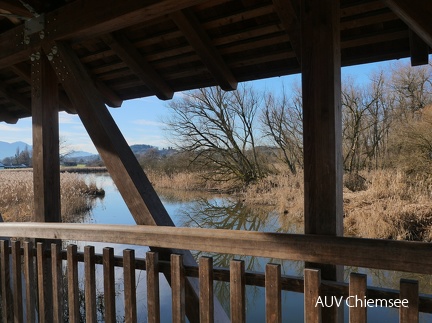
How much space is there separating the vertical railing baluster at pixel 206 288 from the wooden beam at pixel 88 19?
1.20 m

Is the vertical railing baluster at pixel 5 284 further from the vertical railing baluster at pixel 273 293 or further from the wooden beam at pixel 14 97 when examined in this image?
the wooden beam at pixel 14 97

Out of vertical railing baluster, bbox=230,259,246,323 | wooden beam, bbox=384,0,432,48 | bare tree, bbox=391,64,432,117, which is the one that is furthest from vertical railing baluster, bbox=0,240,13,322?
bare tree, bbox=391,64,432,117

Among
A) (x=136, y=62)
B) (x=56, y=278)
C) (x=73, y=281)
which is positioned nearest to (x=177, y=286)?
(x=73, y=281)

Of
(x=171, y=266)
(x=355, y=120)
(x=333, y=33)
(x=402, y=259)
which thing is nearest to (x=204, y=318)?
(x=171, y=266)

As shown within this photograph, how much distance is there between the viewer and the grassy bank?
7250 mm

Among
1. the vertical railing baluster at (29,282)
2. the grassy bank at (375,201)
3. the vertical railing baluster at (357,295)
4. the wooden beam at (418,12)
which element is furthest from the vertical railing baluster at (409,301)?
the grassy bank at (375,201)

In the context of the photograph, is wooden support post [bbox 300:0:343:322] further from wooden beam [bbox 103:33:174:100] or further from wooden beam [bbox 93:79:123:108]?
wooden beam [bbox 93:79:123:108]

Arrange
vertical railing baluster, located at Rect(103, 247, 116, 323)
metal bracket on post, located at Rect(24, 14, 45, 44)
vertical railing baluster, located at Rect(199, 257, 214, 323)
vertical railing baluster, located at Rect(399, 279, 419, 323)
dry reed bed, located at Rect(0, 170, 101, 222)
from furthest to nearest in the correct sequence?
dry reed bed, located at Rect(0, 170, 101, 222), metal bracket on post, located at Rect(24, 14, 45, 44), vertical railing baluster, located at Rect(103, 247, 116, 323), vertical railing baluster, located at Rect(199, 257, 214, 323), vertical railing baluster, located at Rect(399, 279, 419, 323)

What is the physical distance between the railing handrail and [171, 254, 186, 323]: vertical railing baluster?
0.07 meters

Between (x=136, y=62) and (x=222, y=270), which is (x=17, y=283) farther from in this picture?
(x=136, y=62)

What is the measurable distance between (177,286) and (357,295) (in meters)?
0.74

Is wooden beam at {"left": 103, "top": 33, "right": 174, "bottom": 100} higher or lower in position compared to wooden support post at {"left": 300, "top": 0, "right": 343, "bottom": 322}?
higher

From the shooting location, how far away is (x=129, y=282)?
1.60 metres

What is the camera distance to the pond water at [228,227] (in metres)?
4.69
